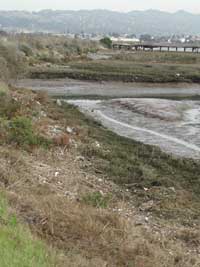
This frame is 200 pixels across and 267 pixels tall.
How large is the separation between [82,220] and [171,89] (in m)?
41.0

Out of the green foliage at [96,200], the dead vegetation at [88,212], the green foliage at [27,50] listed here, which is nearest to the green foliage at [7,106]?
the dead vegetation at [88,212]

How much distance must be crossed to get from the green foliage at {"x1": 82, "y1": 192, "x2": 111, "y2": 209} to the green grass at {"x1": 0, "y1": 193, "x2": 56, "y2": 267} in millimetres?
2906

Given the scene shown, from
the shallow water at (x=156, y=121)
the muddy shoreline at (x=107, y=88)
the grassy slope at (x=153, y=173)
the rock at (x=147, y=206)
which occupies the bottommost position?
the muddy shoreline at (x=107, y=88)

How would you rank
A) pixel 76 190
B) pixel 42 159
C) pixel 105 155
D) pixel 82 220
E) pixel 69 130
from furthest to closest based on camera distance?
pixel 69 130
pixel 105 155
pixel 42 159
pixel 76 190
pixel 82 220

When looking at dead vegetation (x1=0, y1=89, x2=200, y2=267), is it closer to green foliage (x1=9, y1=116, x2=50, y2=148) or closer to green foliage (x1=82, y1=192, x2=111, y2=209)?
green foliage (x1=82, y1=192, x2=111, y2=209)

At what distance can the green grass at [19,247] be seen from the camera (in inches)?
243

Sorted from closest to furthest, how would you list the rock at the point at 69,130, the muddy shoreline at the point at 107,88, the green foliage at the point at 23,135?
the green foliage at the point at 23,135, the rock at the point at 69,130, the muddy shoreline at the point at 107,88

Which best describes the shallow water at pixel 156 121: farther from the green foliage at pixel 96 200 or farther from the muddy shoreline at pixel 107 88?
the green foliage at pixel 96 200

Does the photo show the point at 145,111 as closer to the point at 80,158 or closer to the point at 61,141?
the point at 61,141

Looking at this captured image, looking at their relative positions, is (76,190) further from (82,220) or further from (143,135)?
(143,135)

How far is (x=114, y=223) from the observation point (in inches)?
358

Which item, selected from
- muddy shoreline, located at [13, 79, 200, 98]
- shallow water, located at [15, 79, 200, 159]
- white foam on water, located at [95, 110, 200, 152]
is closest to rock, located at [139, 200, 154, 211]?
shallow water, located at [15, 79, 200, 159]

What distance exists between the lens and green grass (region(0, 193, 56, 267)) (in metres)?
6.17

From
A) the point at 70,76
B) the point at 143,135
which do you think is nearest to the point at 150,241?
the point at 143,135
